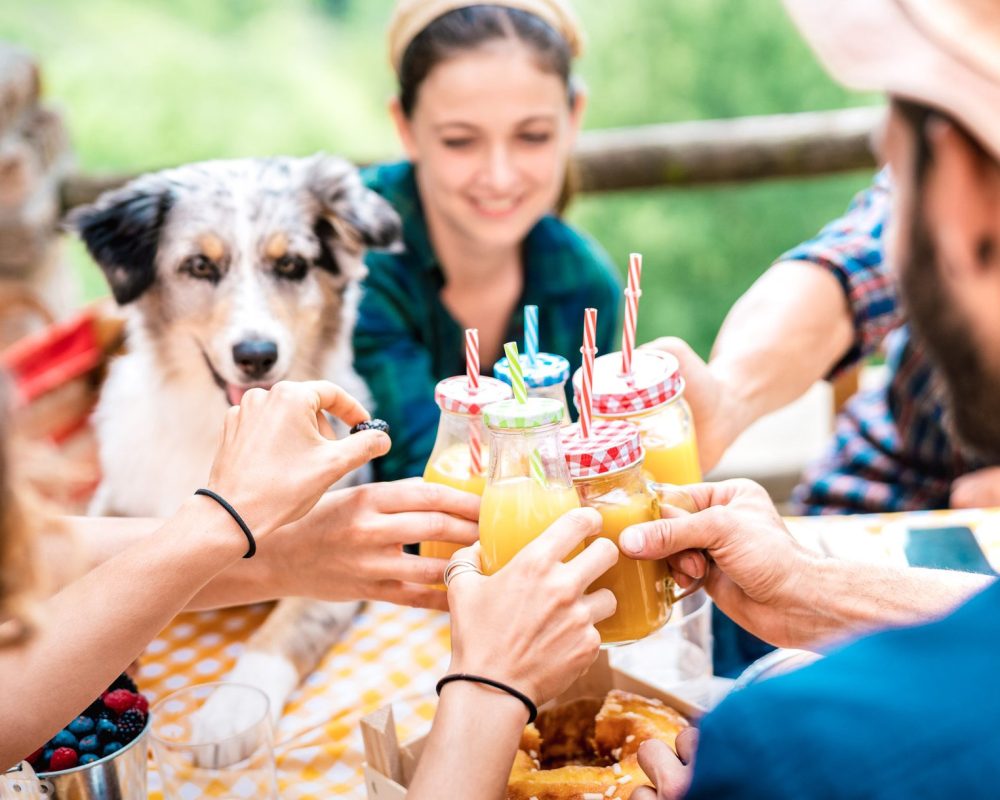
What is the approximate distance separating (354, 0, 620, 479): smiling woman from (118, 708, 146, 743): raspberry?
783 mm

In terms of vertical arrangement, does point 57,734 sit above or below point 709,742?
below

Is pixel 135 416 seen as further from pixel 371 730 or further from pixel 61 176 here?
pixel 61 176

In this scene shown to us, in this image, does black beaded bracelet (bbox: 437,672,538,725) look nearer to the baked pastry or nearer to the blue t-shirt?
the baked pastry

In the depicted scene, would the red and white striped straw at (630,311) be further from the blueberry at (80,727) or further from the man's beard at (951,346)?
the blueberry at (80,727)

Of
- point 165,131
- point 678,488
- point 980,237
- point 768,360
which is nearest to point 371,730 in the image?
point 678,488

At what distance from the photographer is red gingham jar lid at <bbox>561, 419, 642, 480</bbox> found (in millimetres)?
1104

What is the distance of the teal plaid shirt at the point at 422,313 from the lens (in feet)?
6.26

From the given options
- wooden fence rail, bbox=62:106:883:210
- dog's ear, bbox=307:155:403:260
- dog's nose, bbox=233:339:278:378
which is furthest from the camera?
wooden fence rail, bbox=62:106:883:210

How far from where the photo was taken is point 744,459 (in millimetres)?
3537

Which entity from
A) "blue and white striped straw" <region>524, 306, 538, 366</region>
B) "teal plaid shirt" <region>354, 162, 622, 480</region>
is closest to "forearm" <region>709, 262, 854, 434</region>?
"teal plaid shirt" <region>354, 162, 622, 480</region>

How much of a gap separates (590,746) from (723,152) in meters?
2.23

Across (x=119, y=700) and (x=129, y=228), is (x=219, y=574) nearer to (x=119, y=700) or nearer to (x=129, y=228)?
(x=119, y=700)

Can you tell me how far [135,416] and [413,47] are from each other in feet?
2.95

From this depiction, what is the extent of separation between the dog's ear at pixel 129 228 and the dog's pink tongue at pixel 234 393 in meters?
0.22
